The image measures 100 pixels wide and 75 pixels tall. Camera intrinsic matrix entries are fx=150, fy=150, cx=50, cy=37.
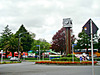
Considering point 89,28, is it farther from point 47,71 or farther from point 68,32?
point 68,32

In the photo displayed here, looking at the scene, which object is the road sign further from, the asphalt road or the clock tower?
the clock tower

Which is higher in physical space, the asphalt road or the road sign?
the road sign

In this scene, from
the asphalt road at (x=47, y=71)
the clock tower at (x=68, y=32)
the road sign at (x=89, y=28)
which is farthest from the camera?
the clock tower at (x=68, y=32)

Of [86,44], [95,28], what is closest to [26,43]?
[86,44]

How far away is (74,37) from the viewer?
217ft

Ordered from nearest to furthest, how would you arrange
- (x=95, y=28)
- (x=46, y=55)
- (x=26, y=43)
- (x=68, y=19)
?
1. (x=95, y=28)
2. (x=68, y=19)
3. (x=26, y=43)
4. (x=46, y=55)

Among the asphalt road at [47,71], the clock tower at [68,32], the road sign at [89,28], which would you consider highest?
the clock tower at [68,32]

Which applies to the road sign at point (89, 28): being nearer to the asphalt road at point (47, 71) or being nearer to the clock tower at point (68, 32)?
the asphalt road at point (47, 71)

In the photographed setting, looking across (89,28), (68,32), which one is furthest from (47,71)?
(68,32)

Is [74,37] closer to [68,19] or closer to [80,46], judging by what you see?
[80,46]

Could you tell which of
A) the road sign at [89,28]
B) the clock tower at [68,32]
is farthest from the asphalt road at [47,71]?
the clock tower at [68,32]

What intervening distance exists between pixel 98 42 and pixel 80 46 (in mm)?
7604

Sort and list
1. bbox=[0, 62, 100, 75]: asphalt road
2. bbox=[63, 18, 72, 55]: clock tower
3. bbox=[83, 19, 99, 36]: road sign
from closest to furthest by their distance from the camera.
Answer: bbox=[83, 19, 99, 36]: road sign → bbox=[0, 62, 100, 75]: asphalt road → bbox=[63, 18, 72, 55]: clock tower

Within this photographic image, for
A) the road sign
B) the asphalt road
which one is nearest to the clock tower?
the asphalt road
